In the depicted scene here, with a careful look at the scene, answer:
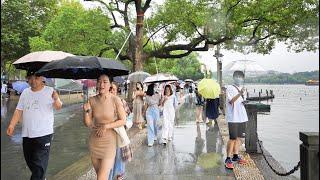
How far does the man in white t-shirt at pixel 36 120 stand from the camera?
5.55 meters

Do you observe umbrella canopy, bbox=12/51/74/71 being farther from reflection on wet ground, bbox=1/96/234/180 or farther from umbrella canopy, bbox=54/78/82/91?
umbrella canopy, bbox=54/78/82/91

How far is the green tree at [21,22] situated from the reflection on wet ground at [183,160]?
21356 mm

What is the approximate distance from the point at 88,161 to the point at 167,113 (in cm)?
310

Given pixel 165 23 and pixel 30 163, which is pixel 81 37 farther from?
pixel 30 163

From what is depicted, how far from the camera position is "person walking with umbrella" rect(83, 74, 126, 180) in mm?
5105

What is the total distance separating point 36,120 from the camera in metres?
5.55

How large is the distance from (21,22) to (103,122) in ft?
101

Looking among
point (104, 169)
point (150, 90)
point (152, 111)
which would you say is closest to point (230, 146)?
point (104, 169)

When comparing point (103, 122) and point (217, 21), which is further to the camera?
point (217, 21)

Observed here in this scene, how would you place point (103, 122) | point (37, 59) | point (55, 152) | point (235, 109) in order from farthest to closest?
point (55, 152)
point (235, 109)
point (37, 59)
point (103, 122)

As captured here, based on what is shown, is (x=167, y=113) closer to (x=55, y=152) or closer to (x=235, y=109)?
(x=55, y=152)

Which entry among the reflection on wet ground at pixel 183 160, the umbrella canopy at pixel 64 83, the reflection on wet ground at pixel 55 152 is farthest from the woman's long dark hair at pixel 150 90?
the reflection on wet ground at pixel 55 152

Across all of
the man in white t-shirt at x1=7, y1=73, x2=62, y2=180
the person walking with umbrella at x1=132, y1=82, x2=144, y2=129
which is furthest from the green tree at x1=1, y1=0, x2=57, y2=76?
the man in white t-shirt at x1=7, y1=73, x2=62, y2=180

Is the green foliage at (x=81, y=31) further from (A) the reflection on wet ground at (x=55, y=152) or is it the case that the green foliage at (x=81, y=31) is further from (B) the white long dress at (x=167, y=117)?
(B) the white long dress at (x=167, y=117)
